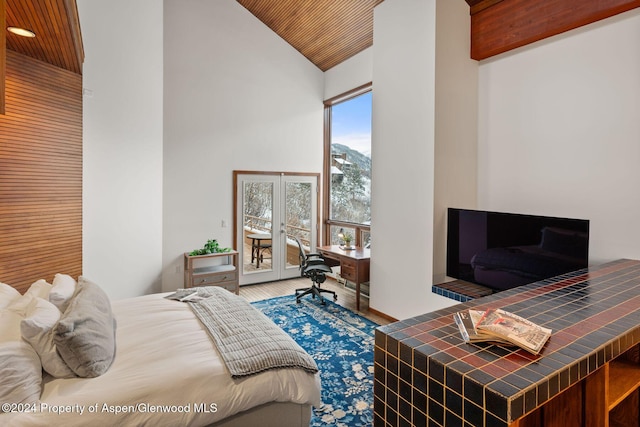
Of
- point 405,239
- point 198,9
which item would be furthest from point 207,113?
point 405,239

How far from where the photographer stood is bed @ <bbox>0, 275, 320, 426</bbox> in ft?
5.25

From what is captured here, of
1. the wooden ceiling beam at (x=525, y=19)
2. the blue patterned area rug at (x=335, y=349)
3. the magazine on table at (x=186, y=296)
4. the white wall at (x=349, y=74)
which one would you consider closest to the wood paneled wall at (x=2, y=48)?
the magazine on table at (x=186, y=296)

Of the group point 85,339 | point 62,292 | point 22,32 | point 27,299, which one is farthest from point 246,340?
point 22,32

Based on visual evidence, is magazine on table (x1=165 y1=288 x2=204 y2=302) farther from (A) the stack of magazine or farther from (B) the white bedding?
(A) the stack of magazine

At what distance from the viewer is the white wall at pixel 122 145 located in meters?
3.87

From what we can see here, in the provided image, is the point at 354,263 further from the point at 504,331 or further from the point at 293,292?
the point at 504,331

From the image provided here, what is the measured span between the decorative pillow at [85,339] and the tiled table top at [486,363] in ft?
4.99

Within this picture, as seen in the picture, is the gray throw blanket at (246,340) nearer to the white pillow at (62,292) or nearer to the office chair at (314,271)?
the white pillow at (62,292)

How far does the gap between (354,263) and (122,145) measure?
3.26m

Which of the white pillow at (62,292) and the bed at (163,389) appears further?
the white pillow at (62,292)

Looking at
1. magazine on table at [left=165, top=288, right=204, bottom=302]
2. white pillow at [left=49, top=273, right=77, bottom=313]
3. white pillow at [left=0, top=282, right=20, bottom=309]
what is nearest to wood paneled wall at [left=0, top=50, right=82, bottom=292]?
white pillow at [left=0, top=282, right=20, bottom=309]

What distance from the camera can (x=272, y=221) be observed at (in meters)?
6.02

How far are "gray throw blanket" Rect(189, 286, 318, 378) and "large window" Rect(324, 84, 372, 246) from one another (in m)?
3.20

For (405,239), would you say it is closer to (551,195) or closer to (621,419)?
(551,195)
